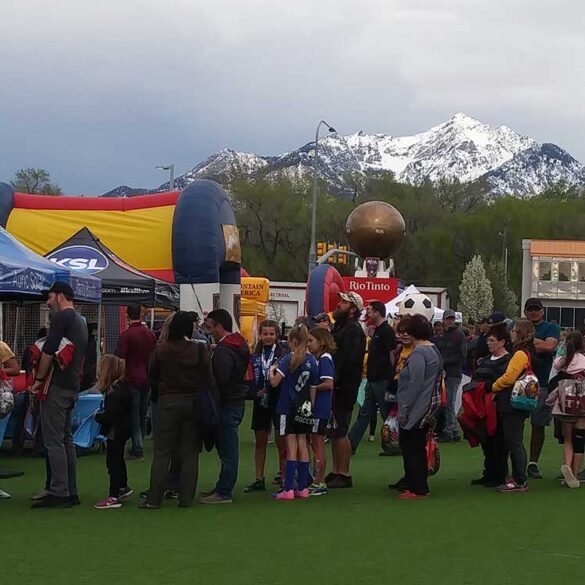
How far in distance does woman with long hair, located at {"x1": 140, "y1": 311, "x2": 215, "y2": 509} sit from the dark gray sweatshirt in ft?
5.69

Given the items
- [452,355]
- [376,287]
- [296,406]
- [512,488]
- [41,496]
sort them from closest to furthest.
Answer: [41,496] → [296,406] → [512,488] → [452,355] → [376,287]

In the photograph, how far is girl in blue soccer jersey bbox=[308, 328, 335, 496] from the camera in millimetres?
10422

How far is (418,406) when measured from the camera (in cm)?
1004

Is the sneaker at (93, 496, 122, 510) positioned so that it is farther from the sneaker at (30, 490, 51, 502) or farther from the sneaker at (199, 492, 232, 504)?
the sneaker at (199, 492, 232, 504)

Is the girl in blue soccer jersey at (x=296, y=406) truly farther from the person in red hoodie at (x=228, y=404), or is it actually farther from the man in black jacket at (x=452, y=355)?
the man in black jacket at (x=452, y=355)

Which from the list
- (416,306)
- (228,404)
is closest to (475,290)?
(416,306)

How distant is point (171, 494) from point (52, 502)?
1.12m

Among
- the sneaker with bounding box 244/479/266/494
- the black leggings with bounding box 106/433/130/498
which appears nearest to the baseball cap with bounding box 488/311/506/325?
the sneaker with bounding box 244/479/266/494

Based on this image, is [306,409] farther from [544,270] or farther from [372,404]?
[544,270]

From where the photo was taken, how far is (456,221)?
8031 centimetres

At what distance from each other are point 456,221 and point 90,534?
73333 mm

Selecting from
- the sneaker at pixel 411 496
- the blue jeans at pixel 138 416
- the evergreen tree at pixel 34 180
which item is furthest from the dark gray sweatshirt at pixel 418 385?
the evergreen tree at pixel 34 180

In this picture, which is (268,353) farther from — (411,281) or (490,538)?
(411,281)

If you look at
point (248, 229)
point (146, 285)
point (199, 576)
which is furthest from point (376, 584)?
point (248, 229)
